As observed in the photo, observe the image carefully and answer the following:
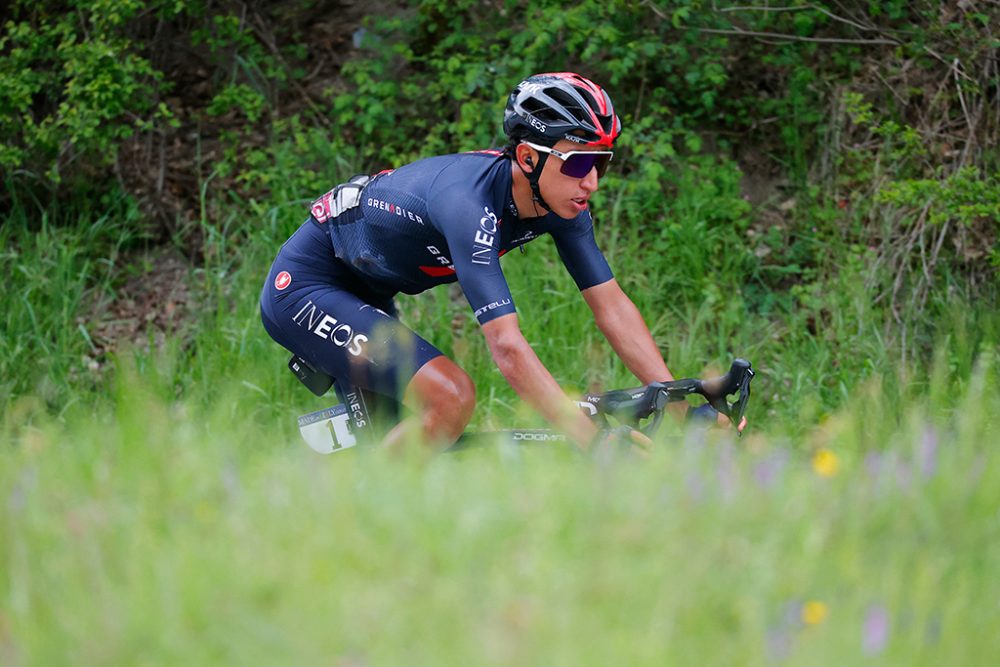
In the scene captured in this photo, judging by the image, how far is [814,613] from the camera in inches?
90.9

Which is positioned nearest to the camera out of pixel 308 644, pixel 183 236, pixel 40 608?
pixel 308 644

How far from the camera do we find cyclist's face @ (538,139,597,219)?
4.08 metres

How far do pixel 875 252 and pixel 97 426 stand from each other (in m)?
5.82

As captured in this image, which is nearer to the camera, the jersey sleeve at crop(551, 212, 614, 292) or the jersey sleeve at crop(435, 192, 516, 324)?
the jersey sleeve at crop(435, 192, 516, 324)

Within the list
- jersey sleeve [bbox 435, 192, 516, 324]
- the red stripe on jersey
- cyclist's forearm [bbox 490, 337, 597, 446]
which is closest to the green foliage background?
cyclist's forearm [bbox 490, 337, 597, 446]

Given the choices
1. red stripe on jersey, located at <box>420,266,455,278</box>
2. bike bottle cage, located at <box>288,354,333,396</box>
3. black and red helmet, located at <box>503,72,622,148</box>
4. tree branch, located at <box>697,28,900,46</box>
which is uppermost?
black and red helmet, located at <box>503,72,622,148</box>

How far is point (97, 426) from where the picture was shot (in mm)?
3564

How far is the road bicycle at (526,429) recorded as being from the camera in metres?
3.69

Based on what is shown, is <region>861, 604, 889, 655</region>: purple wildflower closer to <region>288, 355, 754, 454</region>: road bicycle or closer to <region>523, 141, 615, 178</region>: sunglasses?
<region>288, 355, 754, 454</region>: road bicycle

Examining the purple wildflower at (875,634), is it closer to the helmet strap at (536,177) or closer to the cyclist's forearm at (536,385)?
the cyclist's forearm at (536,385)

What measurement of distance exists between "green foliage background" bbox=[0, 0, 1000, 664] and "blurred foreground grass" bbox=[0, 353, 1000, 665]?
1cm

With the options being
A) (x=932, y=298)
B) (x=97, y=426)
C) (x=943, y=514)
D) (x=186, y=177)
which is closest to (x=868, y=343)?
(x=932, y=298)

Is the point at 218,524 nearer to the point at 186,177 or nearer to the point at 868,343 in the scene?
the point at 868,343

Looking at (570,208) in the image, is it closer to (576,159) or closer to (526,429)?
(576,159)
